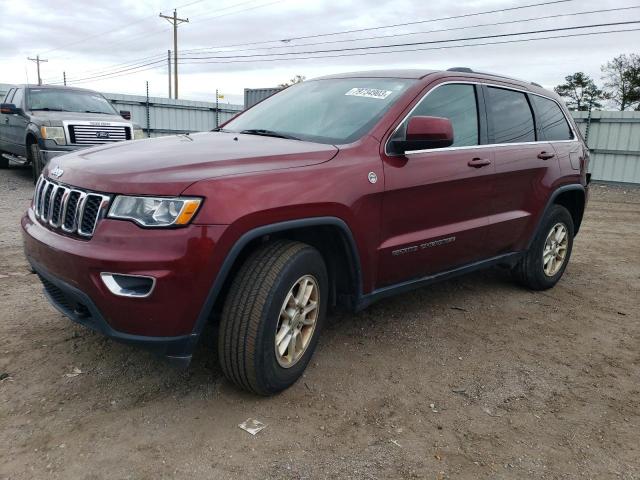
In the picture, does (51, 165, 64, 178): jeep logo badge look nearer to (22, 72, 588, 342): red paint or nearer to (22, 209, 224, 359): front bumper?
(22, 72, 588, 342): red paint

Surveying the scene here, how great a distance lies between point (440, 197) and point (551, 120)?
6.42 ft

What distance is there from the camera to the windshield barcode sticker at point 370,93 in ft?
11.7

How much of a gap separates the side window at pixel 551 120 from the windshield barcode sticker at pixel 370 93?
1.77 m

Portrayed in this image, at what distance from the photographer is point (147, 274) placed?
235cm

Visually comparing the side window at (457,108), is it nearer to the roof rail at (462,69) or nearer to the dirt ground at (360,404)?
the roof rail at (462,69)

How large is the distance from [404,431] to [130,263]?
1.52 m

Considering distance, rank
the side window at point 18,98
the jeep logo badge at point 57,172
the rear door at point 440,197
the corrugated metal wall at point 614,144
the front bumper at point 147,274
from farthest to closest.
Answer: the corrugated metal wall at point 614,144 < the side window at point 18,98 < the rear door at point 440,197 < the jeep logo badge at point 57,172 < the front bumper at point 147,274

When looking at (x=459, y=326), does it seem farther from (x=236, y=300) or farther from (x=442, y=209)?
(x=236, y=300)

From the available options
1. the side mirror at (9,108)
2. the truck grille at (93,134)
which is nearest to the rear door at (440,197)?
the truck grille at (93,134)

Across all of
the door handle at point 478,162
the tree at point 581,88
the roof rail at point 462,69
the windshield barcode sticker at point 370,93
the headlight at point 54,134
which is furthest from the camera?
the tree at point 581,88

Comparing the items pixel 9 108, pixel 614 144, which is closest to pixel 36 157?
pixel 9 108

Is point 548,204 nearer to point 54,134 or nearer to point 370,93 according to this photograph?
point 370,93

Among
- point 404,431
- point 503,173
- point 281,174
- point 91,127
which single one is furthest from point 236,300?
point 91,127

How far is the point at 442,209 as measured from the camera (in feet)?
11.9
